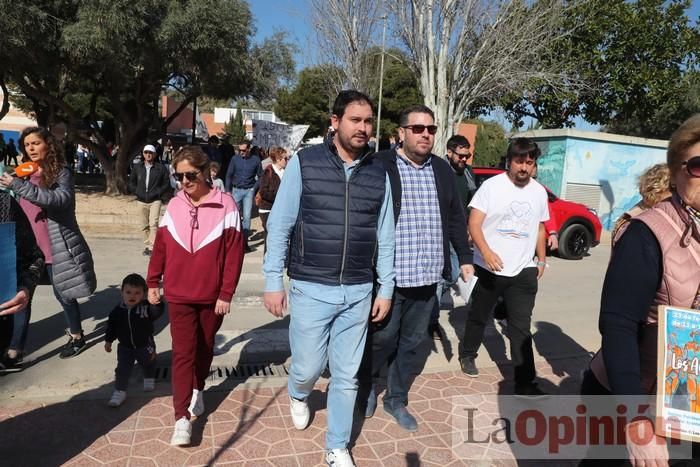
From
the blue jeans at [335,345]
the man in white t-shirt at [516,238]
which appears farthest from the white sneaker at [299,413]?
the man in white t-shirt at [516,238]

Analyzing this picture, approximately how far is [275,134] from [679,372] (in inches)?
646

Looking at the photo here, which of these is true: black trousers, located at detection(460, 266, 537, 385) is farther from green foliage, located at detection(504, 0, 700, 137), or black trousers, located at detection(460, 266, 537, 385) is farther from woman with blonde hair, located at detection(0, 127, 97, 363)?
green foliage, located at detection(504, 0, 700, 137)

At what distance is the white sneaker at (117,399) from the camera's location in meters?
3.64

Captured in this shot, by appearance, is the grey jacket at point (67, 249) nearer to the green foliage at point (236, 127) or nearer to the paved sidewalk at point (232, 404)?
the paved sidewalk at point (232, 404)

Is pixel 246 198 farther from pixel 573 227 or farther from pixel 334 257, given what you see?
pixel 334 257

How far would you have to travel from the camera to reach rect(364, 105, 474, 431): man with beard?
3.39 metres

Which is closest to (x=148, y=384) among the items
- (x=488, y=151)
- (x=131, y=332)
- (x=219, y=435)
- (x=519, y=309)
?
(x=131, y=332)

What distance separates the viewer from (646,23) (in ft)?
57.8

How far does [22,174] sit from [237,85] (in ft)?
40.8

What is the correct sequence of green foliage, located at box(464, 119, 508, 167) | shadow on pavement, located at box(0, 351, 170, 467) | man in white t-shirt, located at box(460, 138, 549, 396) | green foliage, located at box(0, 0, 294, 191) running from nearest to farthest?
shadow on pavement, located at box(0, 351, 170, 467) → man in white t-shirt, located at box(460, 138, 549, 396) → green foliage, located at box(0, 0, 294, 191) → green foliage, located at box(464, 119, 508, 167)

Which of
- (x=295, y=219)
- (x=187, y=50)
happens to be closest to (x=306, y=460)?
(x=295, y=219)

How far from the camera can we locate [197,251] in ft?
10.7

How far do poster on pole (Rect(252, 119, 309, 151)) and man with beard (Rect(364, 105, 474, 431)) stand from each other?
13.4 m

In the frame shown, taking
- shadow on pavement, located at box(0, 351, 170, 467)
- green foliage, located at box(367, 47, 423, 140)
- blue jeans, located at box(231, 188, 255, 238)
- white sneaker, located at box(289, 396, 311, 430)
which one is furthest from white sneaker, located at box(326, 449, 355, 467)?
green foliage, located at box(367, 47, 423, 140)
